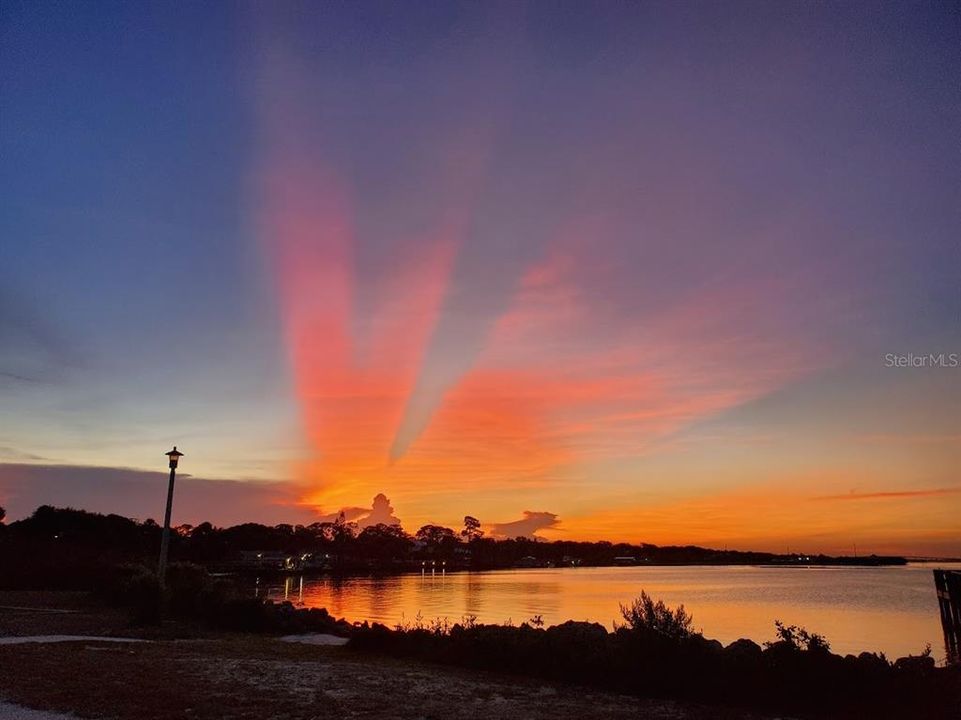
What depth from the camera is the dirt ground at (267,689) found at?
32.7 feet

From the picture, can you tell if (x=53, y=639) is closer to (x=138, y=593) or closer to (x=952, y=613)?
(x=138, y=593)

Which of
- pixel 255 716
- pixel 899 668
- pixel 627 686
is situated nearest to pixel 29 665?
pixel 255 716

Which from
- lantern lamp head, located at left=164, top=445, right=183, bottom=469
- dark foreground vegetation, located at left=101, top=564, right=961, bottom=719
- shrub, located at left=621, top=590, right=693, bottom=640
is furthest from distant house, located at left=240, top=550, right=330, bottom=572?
shrub, located at left=621, top=590, right=693, bottom=640

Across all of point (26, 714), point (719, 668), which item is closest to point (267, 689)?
point (26, 714)

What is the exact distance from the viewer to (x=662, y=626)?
1411 centimetres

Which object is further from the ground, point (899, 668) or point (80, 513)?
point (80, 513)

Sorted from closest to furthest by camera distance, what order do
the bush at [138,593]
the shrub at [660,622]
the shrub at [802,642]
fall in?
the shrub at [802,642] → the shrub at [660,622] → the bush at [138,593]

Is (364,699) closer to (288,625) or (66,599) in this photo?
(288,625)

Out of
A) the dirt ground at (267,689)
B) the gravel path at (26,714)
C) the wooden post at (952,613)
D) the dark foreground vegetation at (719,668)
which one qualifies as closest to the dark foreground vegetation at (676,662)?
the dark foreground vegetation at (719,668)

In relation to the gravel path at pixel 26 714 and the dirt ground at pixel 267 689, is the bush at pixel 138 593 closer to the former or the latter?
the dirt ground at pixel 267 689

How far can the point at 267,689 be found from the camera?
37.6ft

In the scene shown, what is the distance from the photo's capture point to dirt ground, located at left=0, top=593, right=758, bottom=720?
9961 millimetres

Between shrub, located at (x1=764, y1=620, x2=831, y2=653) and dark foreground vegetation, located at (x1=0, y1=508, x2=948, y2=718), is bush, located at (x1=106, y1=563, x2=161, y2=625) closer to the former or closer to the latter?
dark foreground vegetation, located at (x1=0, y1=508, x2=948, y2=718)

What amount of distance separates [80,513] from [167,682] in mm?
105288
